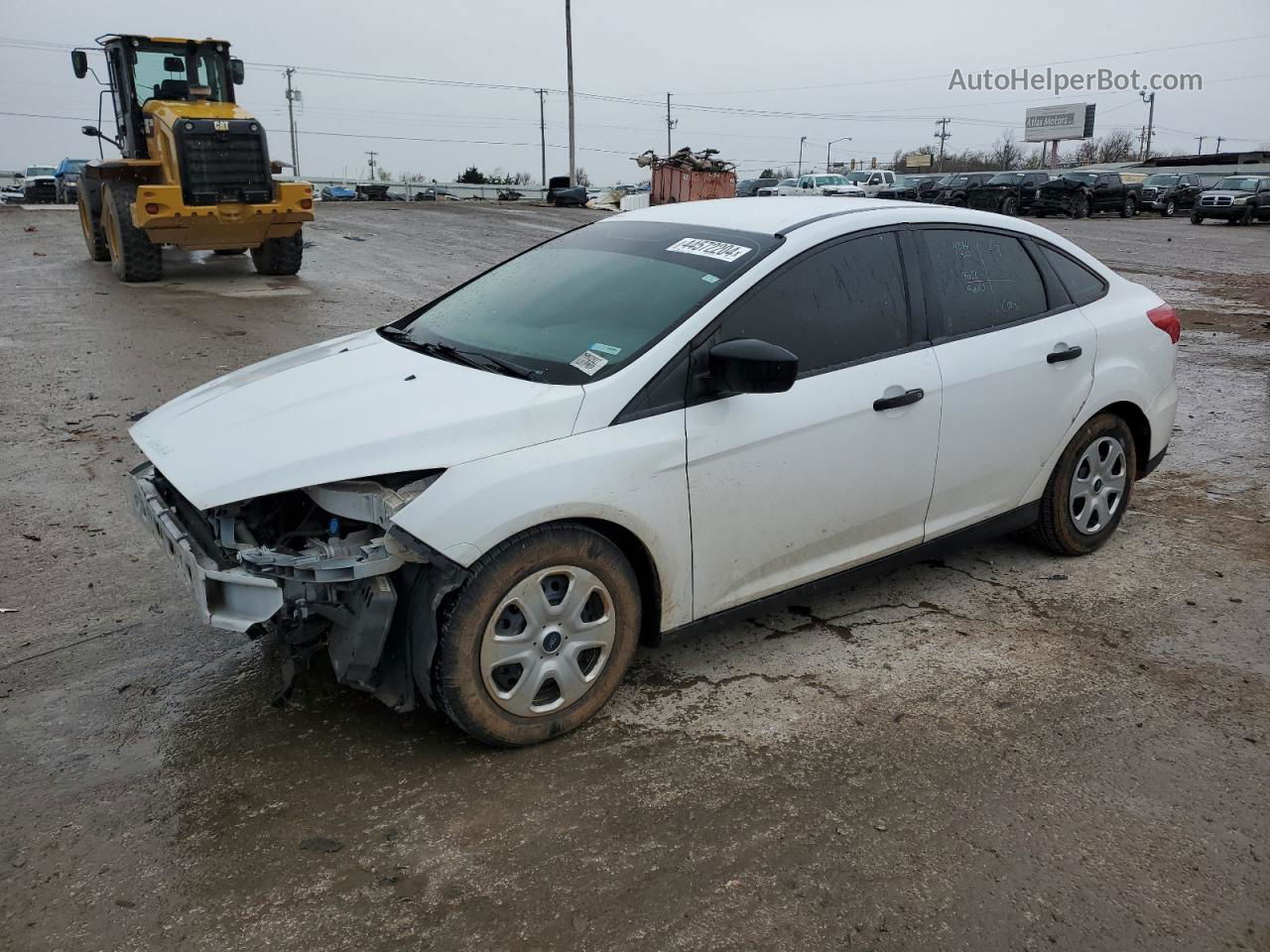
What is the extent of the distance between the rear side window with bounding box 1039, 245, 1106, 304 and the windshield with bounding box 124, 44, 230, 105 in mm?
12959

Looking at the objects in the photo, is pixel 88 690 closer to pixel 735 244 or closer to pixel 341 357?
pixel 341 357

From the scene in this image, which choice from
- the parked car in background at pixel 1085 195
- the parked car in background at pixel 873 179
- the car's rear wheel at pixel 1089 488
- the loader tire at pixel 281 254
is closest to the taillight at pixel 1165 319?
the car's rear wheel at pixel 1089 488

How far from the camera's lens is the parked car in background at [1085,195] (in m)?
35.2

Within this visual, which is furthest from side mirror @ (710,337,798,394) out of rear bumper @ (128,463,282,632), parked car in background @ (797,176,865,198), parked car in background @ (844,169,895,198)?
parked car in background @ (844,169,895,198)

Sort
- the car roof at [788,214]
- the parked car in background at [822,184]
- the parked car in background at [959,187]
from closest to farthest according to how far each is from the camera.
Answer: the car roof at [788,214] < the parked car in background at [959,187] < the parked car in background at [822,184]

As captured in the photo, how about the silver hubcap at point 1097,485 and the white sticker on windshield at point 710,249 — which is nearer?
the white sticker on windshield at point 710,249

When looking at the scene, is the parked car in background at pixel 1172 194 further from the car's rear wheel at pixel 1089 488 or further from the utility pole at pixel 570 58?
the car's rear wheel at pixel 1089 488

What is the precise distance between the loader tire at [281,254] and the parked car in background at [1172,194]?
35025 millimetres

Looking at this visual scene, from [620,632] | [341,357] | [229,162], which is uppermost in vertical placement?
[229,162]

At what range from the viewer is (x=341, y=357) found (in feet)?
12.4

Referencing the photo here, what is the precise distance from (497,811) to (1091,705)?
6.65ft

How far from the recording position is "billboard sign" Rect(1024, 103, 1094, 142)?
83.9 meters

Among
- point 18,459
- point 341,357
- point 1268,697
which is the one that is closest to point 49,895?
point 341,357

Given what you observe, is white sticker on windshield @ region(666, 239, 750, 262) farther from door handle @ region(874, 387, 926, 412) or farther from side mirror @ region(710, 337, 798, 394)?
door handle @ region(874, 387, 926, 412)
